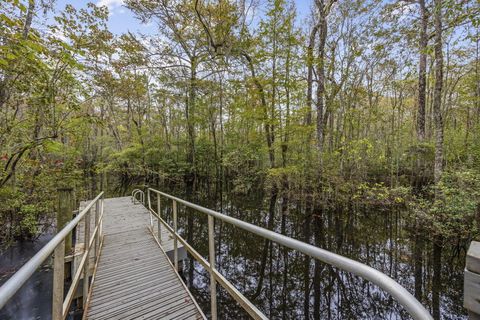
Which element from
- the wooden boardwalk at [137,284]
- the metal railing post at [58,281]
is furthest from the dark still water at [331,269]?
the metal railing post at [58,281]

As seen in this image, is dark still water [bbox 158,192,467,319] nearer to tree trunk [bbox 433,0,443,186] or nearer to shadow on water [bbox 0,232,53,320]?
tree trunk [bbox 433,0,443,186]

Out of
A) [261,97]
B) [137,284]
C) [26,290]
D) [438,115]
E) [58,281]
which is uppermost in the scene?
[261,97]

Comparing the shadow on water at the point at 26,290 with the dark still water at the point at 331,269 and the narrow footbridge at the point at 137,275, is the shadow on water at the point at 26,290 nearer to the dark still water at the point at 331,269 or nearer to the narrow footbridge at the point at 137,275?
the narrow footbridge at the point at 137,275

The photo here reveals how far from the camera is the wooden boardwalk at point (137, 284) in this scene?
2.68 m

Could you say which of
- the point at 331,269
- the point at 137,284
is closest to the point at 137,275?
the point at 137,284

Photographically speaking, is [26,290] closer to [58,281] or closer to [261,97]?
[58,281]

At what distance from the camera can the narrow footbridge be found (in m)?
0.94

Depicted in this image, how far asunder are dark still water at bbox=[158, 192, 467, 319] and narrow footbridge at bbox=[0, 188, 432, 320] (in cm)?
141

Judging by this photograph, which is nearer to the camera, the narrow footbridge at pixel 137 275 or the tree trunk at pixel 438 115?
the narrow footbridge at pixel 137 275

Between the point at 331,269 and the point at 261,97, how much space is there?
9648 millimetres

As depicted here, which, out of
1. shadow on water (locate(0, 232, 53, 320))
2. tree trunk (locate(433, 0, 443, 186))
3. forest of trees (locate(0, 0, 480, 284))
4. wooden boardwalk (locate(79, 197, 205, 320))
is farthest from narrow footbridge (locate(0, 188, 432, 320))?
tree trunk (locate(433, 0, 443, 186))

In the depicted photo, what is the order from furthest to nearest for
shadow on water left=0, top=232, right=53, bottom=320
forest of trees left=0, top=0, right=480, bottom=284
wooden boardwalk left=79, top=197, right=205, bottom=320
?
forest of trees left=0, top=0, right=480, bottom=284 → shadow on water left=0, top=232, right=53, bottom=320 → wooden boardwalk left=79, top=197, right=205, bottom=320

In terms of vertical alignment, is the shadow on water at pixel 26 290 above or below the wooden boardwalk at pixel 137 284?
below

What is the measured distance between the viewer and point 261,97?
40.7 feet
